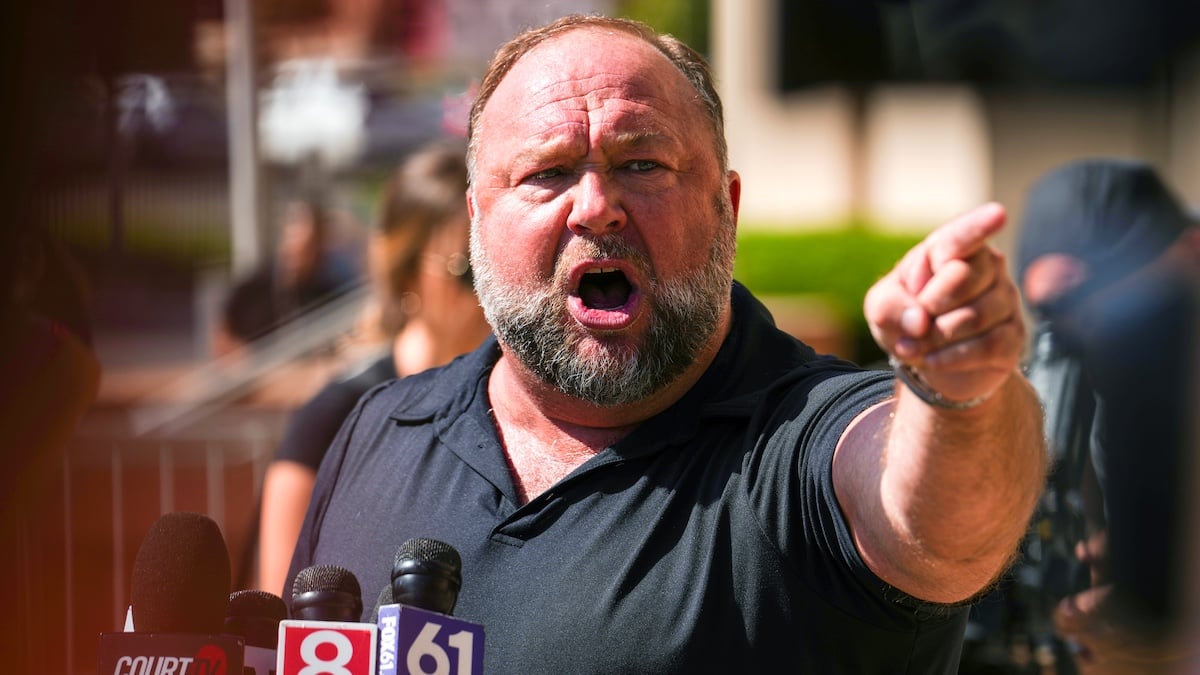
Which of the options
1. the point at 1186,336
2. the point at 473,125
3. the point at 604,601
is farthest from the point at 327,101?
the point at 604,601

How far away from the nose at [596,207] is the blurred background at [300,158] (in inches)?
24.9

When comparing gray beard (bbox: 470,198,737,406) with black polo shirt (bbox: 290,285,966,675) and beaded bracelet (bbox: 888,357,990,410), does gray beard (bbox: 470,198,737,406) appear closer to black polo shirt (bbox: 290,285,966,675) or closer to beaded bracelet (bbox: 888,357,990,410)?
black polo shirt (bbox: 290,285,966,675)

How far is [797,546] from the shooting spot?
6.71 feet

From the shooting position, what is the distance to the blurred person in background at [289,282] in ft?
26.5

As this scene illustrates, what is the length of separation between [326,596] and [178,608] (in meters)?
0.21

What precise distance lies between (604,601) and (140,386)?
794cm

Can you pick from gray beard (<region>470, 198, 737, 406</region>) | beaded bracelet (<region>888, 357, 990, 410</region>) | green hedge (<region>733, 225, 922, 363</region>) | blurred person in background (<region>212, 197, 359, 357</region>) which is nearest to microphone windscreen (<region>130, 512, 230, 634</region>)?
gray beard (<region>470, 198, 737, 406</region>)

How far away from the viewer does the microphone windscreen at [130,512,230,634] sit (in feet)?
6.59

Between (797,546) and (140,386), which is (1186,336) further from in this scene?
(140,386)

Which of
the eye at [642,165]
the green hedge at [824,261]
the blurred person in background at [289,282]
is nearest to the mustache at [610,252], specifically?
the eye at [642,165]

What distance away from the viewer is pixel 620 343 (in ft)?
7.54

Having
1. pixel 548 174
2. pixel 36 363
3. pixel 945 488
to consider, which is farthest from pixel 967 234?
pixel 36 363

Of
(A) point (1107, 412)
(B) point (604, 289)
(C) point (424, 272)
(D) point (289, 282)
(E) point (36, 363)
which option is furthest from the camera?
(D) point (289, 282)

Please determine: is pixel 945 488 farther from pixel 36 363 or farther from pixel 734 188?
pixel 36 363
